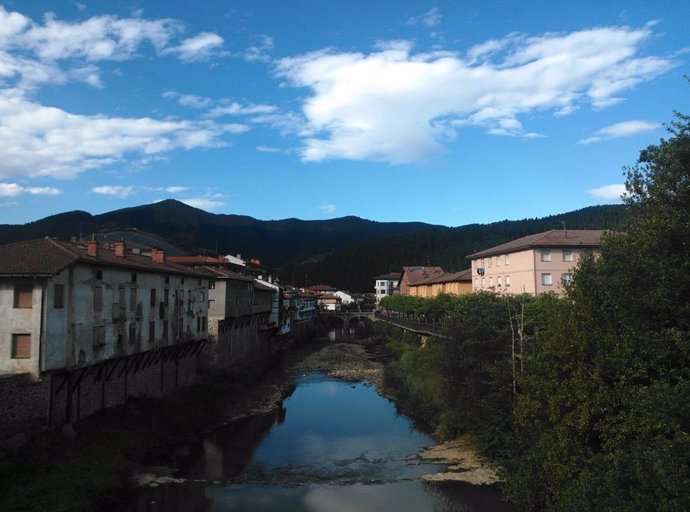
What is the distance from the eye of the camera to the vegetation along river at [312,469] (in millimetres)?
22906

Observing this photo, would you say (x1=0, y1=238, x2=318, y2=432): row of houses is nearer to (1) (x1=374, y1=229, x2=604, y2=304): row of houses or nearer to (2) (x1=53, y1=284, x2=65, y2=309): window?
(2) (x1=53, y1=284, x2=65, y2=309): window

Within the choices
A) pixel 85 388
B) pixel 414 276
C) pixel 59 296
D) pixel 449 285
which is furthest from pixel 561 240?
pixel 414 276

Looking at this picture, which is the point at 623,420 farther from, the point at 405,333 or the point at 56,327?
the point at 405,333

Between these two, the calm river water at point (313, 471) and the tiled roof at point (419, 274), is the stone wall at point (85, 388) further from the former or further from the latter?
the tiled roof at point (419, 274)

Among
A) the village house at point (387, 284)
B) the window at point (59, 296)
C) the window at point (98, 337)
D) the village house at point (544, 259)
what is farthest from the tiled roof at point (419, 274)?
the window at point (59, 296)

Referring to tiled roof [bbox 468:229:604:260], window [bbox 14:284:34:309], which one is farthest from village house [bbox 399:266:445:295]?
window [bbox 14:284:34:309]

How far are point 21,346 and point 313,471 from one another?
15050 millimetres

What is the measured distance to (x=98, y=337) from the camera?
28.0 metres

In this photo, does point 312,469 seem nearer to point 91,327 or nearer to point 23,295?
Result: point 91,327

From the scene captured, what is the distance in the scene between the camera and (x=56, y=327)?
80.2 feet

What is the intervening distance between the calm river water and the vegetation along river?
0.04 m

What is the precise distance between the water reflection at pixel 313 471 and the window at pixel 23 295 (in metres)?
9.98

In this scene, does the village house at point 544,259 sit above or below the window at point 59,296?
above

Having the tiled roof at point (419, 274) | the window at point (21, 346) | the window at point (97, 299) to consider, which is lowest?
the window at point (21, 346)
